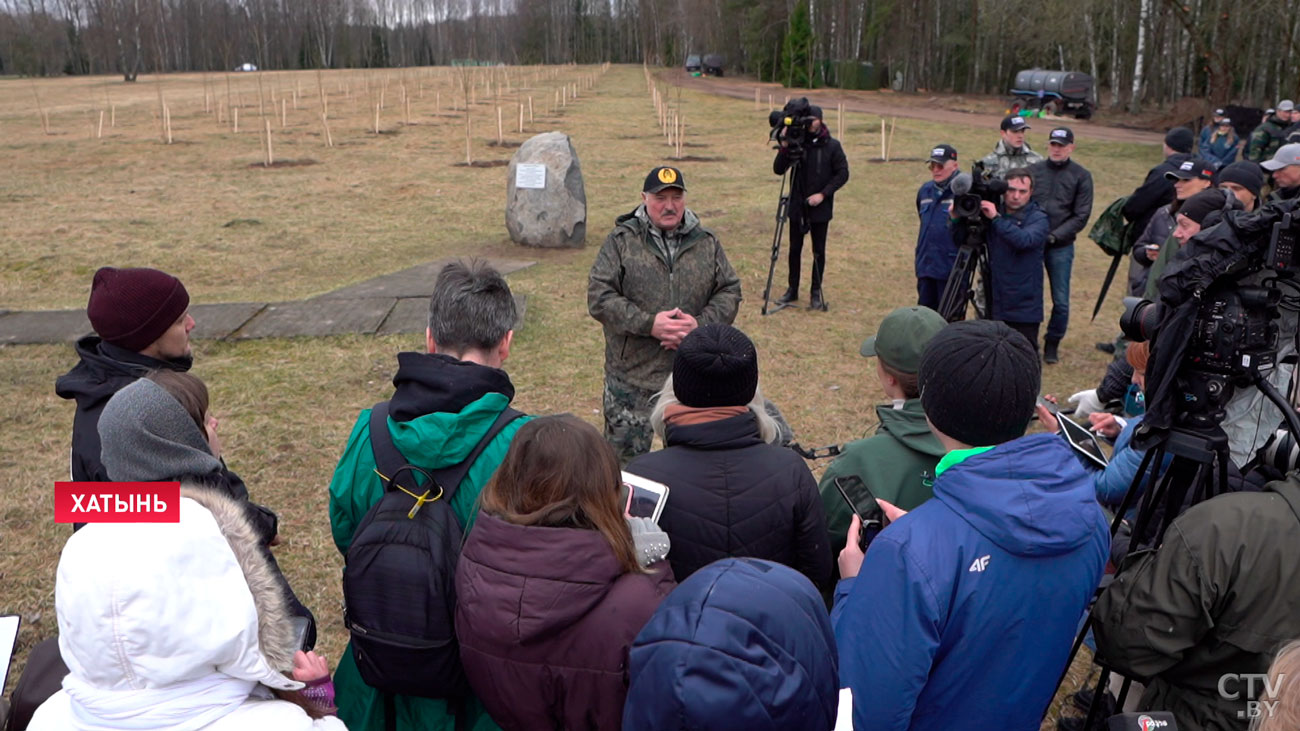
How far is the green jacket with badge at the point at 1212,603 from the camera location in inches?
69.0

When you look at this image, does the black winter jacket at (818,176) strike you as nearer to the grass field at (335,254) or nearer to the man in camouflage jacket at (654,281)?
the grass field at (335,254)

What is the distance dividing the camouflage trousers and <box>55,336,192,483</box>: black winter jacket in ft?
6.43

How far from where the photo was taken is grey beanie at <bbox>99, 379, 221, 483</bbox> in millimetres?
2246

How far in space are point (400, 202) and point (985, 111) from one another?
23.9m

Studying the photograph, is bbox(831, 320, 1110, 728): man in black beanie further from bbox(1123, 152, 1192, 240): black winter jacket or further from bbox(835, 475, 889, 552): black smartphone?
bbox(1123, 152, 1192, 240): black winter jacket

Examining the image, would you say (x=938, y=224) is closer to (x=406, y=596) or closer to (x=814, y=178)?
(x=814, y=178)

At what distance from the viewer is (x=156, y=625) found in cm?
134

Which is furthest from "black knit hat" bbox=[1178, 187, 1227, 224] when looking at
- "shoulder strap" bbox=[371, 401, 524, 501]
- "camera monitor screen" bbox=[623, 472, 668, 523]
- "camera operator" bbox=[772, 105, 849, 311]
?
"shoulder strap" bbox=[371, 401, 524, 501]

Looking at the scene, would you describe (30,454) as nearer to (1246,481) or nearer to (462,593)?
(462,593)

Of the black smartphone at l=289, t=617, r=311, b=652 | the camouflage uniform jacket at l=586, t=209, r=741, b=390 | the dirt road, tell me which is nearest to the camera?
the black smartphone at l=289, t=617, r=311, b=652

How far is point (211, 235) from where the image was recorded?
35.9ft

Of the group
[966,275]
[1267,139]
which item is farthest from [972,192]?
[1267,139]

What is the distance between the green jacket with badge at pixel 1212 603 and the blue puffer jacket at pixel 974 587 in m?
0.15

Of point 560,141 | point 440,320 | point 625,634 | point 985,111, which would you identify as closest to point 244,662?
point 625,634
